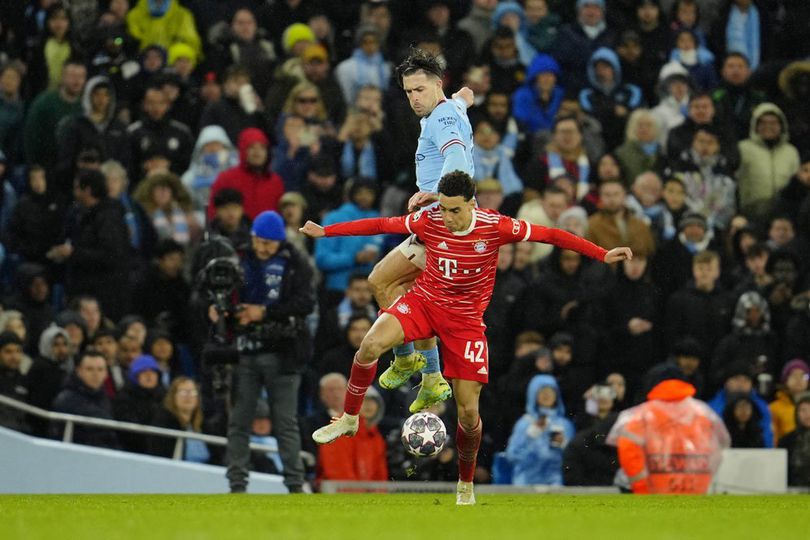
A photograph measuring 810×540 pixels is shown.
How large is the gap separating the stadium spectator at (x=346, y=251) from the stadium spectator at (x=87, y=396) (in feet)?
10.4

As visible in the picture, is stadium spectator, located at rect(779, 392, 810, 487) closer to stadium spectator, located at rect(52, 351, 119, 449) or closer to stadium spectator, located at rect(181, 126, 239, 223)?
stadium spectator, located at rect(181, 126, 239, 223)

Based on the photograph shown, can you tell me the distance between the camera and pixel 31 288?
797 inches

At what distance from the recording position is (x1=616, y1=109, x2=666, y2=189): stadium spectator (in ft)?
75.2

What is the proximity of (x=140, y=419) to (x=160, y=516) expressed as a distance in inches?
257

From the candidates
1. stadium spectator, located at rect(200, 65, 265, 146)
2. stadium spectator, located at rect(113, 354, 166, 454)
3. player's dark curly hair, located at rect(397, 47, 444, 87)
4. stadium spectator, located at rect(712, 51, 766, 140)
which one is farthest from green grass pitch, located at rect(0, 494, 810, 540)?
stadium spectator, located at rect(712, 51, 766, 140)

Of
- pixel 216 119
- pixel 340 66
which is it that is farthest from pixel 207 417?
pixel 340 66

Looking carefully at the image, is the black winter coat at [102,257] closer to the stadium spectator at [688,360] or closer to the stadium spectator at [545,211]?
the stadium spectator at [545,211]

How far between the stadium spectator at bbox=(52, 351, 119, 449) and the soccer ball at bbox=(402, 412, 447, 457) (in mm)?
5026

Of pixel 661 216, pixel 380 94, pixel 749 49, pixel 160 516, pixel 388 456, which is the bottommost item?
pixel 160 516

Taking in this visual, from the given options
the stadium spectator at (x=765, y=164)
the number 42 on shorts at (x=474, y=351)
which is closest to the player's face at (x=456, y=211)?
the number 42 on shorts at (x=474, y=351)

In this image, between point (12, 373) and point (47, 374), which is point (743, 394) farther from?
point (12, 373)

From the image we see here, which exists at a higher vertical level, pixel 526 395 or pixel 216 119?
pixel 216 119

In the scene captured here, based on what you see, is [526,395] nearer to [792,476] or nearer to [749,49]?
[792,476]

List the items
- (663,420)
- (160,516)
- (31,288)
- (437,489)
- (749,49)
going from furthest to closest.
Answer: (749,49)
(31,288)
(437,489)
(663,420)
(160,516)
